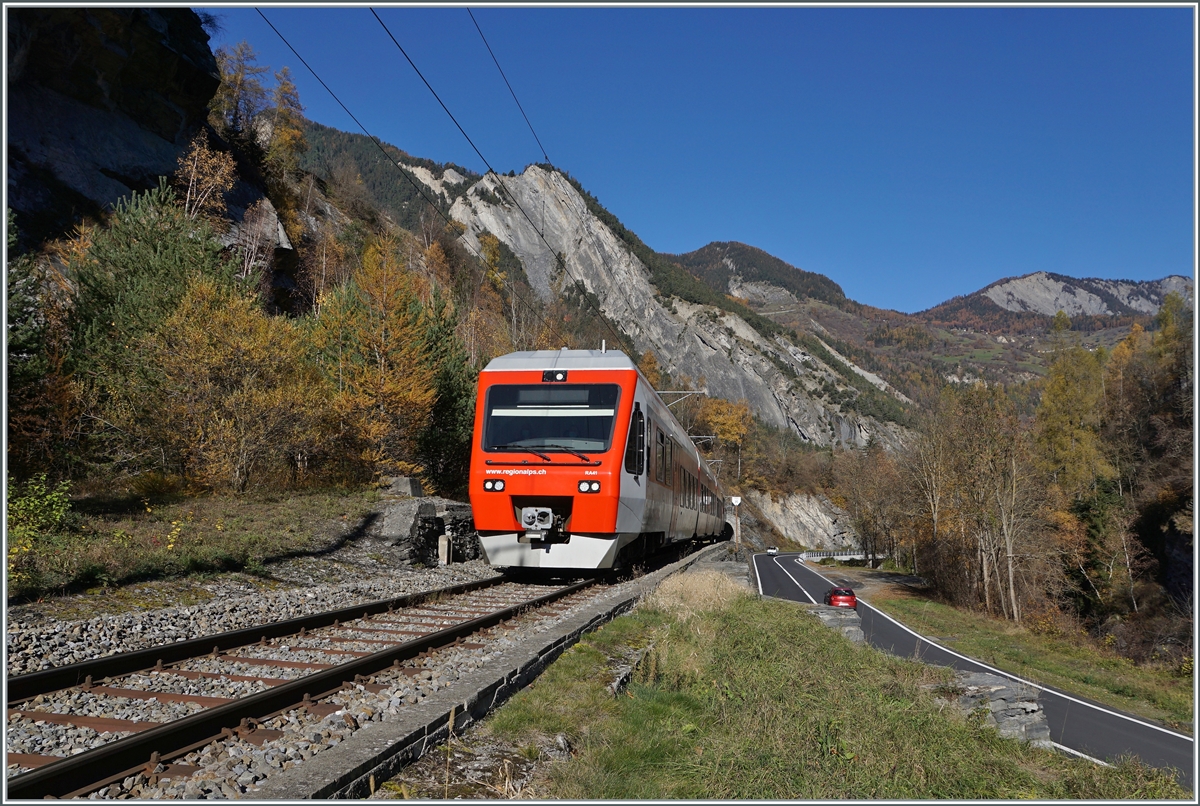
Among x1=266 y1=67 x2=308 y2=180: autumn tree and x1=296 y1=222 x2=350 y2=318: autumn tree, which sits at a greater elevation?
x1=266 y1=67 x2=308 y2=180: autumn tree

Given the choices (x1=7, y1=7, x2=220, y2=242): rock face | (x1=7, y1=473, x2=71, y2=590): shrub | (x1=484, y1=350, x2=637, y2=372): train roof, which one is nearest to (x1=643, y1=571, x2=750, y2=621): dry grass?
(x1=484, y1=350, x2=637, y2=372): train roof

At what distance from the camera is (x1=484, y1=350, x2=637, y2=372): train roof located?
12.9 metres

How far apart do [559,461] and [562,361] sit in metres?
2.03

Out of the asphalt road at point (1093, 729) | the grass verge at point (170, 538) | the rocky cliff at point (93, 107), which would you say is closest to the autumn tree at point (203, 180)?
the rocky cliff at point (93, 107)

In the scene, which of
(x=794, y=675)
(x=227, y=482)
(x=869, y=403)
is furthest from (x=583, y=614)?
(x=869, y=403)

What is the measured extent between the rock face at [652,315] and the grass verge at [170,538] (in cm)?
11869

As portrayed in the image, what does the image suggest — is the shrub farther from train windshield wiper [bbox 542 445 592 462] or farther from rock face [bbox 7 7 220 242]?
rock face [bbox 7 7 220 242]

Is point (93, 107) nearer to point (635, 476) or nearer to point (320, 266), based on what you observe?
point (320, 266)

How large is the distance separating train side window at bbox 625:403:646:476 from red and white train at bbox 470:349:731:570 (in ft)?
0.06

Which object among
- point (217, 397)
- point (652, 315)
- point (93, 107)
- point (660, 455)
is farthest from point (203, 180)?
point (652, 315)

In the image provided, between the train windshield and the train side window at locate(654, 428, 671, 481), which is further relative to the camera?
the train side window at locate(654, 428, 671, 481)

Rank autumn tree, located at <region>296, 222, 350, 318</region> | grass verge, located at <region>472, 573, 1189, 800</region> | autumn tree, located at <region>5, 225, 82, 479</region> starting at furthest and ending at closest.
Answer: autumn tree, located at <region>296, 222, 350, 318</region> < autumn tree, located at <region>5, 225, 82, 479</region> < grass verge, located at <region>472, 573, 1189, 800</region>

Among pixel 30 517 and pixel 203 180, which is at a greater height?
pixel 203 180

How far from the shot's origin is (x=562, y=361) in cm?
1312
